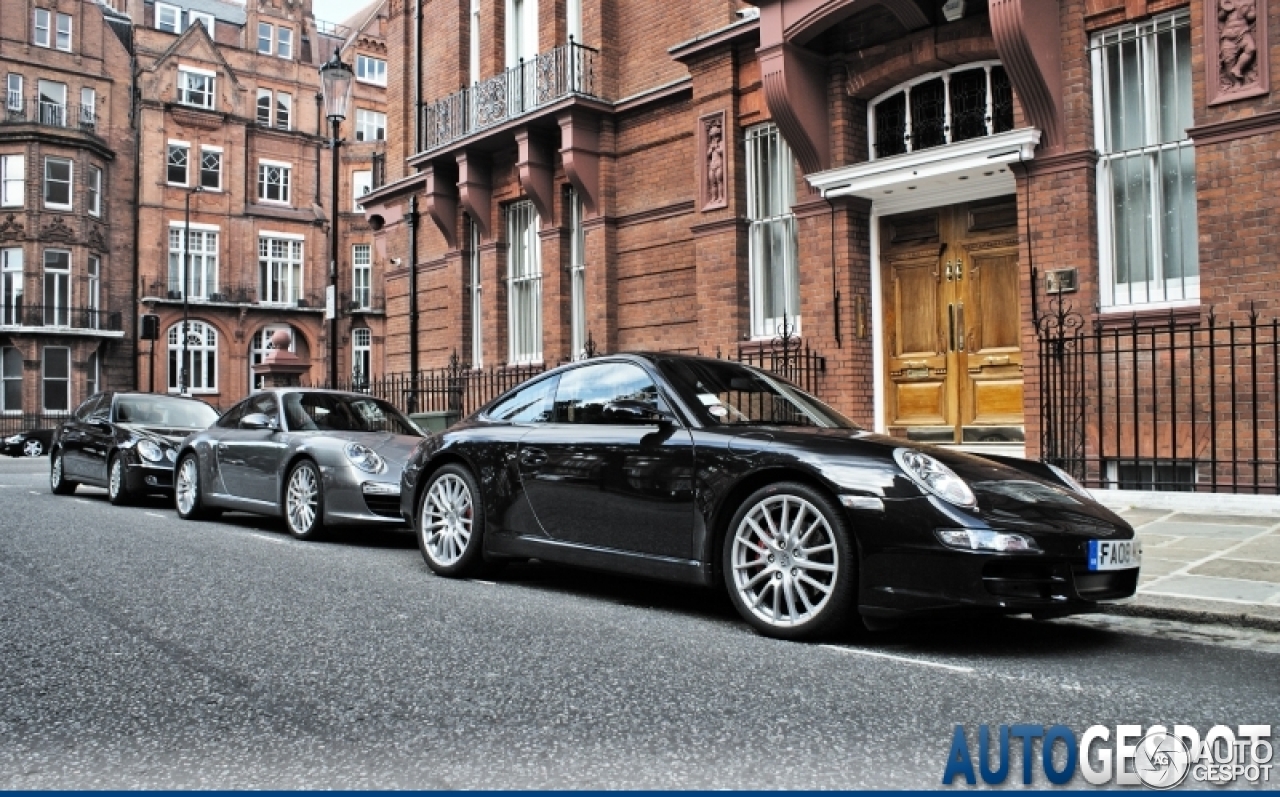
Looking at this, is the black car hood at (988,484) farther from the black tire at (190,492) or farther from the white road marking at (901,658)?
the black tire at (190,492)

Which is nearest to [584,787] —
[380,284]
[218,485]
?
[218,485]

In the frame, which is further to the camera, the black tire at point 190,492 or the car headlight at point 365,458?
the black tire at point 190,492

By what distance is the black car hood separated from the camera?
464 cm

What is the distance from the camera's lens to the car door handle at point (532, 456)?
246 inches

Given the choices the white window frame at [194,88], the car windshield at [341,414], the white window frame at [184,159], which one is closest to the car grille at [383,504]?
the car windshield at [341,414]

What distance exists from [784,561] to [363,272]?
162ft

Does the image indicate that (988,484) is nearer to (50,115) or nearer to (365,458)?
(365,458)

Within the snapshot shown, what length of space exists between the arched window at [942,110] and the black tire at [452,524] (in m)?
7.10

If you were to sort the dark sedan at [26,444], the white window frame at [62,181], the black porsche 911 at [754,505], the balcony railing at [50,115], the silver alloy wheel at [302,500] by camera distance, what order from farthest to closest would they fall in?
the balcony railing at [50,115] < the white window frame at [62,181] < the dark sedan at [26,444] < the silver alloy wheel at [302,500] < the black porsche 911 at [754,505]

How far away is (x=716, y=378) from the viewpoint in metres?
6.12

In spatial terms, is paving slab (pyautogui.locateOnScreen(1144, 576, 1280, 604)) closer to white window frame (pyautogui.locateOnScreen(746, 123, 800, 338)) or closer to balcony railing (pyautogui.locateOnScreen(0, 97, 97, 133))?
white window frame (pyautogui.locateOnScreen(746, 123, 800, 338))

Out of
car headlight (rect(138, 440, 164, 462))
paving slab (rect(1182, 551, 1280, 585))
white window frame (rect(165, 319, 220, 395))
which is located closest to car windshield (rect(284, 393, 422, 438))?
car headlight (rect(138, 440, 164, 462))

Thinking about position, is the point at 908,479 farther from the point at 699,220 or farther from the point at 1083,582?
the point at 699,220

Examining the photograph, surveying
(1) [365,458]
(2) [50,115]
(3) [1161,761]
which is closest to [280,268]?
(2) [50,115]
